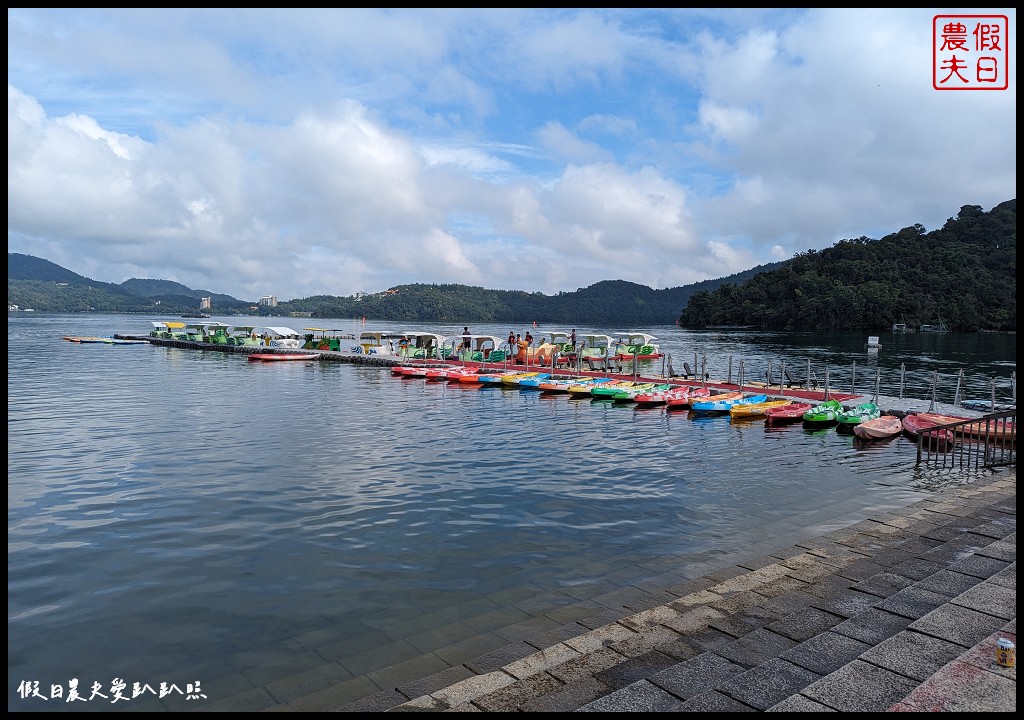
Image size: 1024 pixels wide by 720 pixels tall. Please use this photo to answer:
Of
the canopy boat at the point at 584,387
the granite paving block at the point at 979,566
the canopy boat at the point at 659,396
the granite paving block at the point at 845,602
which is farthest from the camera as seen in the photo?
the canopy boat at the point at 584,387

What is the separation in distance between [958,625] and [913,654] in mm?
933

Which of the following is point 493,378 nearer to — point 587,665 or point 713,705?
point 587,665

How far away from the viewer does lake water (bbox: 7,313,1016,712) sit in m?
8.38

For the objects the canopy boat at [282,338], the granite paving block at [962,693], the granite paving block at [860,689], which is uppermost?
the canopy boat at [282,338]

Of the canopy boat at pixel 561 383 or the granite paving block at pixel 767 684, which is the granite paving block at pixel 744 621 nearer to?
the granite paving block at pixel 767 684

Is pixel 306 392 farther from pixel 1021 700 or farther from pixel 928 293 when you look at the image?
pixel 928 293

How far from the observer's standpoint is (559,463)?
62.6ft

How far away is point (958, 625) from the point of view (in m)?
6.20

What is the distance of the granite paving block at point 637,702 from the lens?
5.23 m

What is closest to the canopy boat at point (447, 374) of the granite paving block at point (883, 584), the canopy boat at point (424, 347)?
the canopy boat at point (424, 347)

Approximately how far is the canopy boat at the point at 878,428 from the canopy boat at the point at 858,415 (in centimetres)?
61

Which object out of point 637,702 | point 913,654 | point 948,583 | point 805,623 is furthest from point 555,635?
point 948,583

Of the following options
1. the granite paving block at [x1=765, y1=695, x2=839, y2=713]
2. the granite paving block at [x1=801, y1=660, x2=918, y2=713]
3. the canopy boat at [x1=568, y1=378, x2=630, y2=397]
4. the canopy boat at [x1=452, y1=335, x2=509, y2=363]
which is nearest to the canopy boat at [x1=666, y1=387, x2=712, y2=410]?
the canopy boat at [x1=568, y1=378, x2=630, y2=397]

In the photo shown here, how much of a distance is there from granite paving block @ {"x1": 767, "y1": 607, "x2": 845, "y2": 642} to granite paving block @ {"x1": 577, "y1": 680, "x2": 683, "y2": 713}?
2.21 metres
